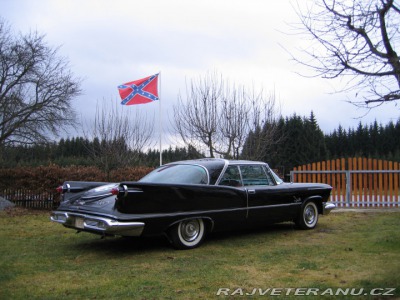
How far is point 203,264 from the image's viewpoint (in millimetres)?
5766

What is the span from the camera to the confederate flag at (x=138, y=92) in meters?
15.1

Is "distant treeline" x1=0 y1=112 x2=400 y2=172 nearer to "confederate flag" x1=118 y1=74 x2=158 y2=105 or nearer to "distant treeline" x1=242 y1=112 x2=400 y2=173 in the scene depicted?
"distant treeline" x1=242 y1=112 x2=400 y2=173

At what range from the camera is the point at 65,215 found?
662 cm

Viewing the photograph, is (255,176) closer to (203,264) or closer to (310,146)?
(203,264)

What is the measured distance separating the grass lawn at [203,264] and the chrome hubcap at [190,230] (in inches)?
8.9

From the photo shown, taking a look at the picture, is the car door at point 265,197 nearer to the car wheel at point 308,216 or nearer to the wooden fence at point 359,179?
the car wheel at point 308,216

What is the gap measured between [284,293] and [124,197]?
8.57 ft

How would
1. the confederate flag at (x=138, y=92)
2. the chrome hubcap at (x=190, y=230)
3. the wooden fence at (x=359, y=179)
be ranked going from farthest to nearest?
the confederate flag at (x=138, y=92)
the wooden fence at (x=359, y=179)
the chrome hubcap at (x=190, y=230)

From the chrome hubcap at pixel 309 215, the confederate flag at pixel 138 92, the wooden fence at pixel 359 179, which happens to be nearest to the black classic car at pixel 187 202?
the chrome hubcap at pixel 309 215

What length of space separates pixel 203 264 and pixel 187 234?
1.08 meters

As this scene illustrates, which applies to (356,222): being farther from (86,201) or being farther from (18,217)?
(18,217)

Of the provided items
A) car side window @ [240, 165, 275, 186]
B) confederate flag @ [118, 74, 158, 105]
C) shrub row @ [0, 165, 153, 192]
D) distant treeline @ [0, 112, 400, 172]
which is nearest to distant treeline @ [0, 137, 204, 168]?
distant treeline @ [0, 112, 400, 172]

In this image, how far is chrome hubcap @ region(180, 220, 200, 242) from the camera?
676cm

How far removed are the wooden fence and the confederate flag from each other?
5748mm
